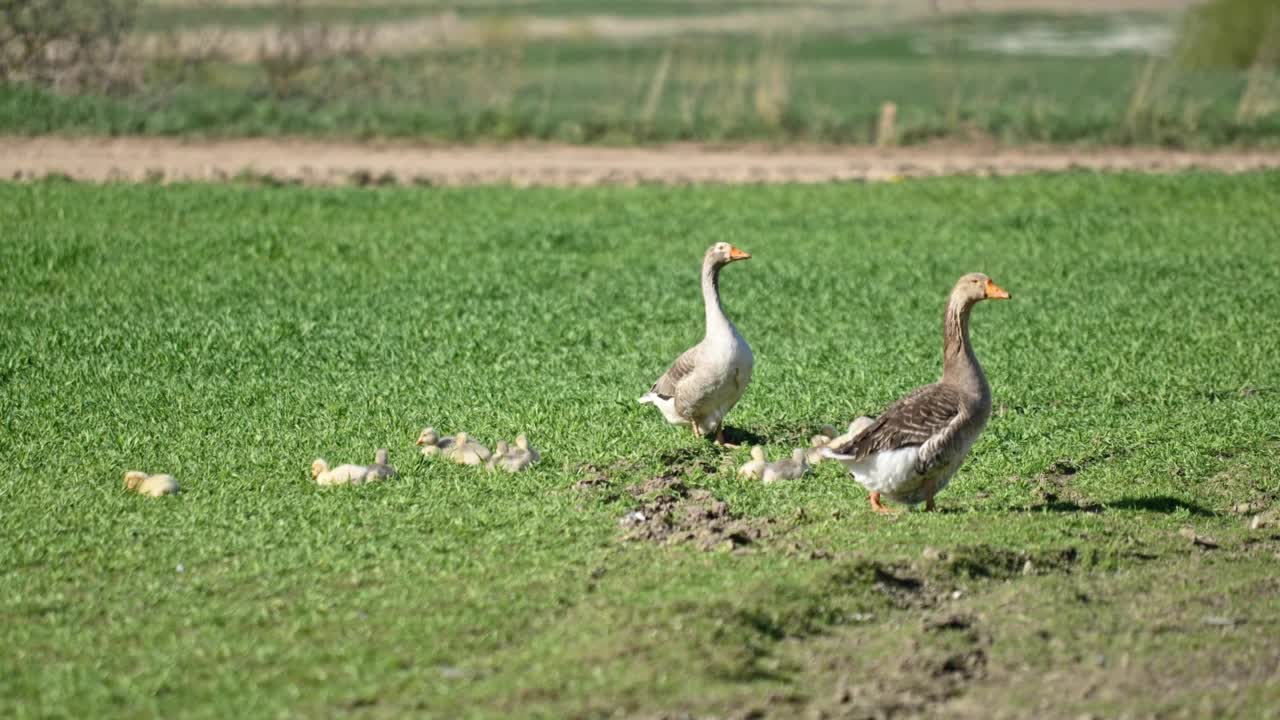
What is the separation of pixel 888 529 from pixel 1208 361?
6.12 metres

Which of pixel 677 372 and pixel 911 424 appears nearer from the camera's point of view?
pixel 911 424

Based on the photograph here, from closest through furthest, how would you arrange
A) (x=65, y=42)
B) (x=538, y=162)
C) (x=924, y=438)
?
(x=924, y=438) < (x=538, y=162) < (x=65, y=42)

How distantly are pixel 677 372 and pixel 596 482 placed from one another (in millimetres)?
1320

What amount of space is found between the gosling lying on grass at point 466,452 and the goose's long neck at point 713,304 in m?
1.72

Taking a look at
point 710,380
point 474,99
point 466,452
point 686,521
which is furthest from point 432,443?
point 474,99

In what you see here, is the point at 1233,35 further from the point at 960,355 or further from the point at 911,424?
the point at 911,424

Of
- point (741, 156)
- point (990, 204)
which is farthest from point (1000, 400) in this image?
point (741, 156)

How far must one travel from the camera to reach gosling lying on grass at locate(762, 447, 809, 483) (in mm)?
9828

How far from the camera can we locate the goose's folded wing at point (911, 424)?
8711 millimetres

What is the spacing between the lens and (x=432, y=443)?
34.2ft

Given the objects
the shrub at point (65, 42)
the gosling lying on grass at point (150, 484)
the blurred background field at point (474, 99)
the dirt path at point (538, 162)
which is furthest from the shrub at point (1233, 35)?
the gosling lying on grass at point (150, 484)

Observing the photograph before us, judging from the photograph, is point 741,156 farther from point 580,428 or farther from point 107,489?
point 107,489

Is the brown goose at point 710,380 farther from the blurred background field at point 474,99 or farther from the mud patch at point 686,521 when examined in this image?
the blurred background field at point 474,99

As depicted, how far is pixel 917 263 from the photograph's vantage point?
18.8 meters
